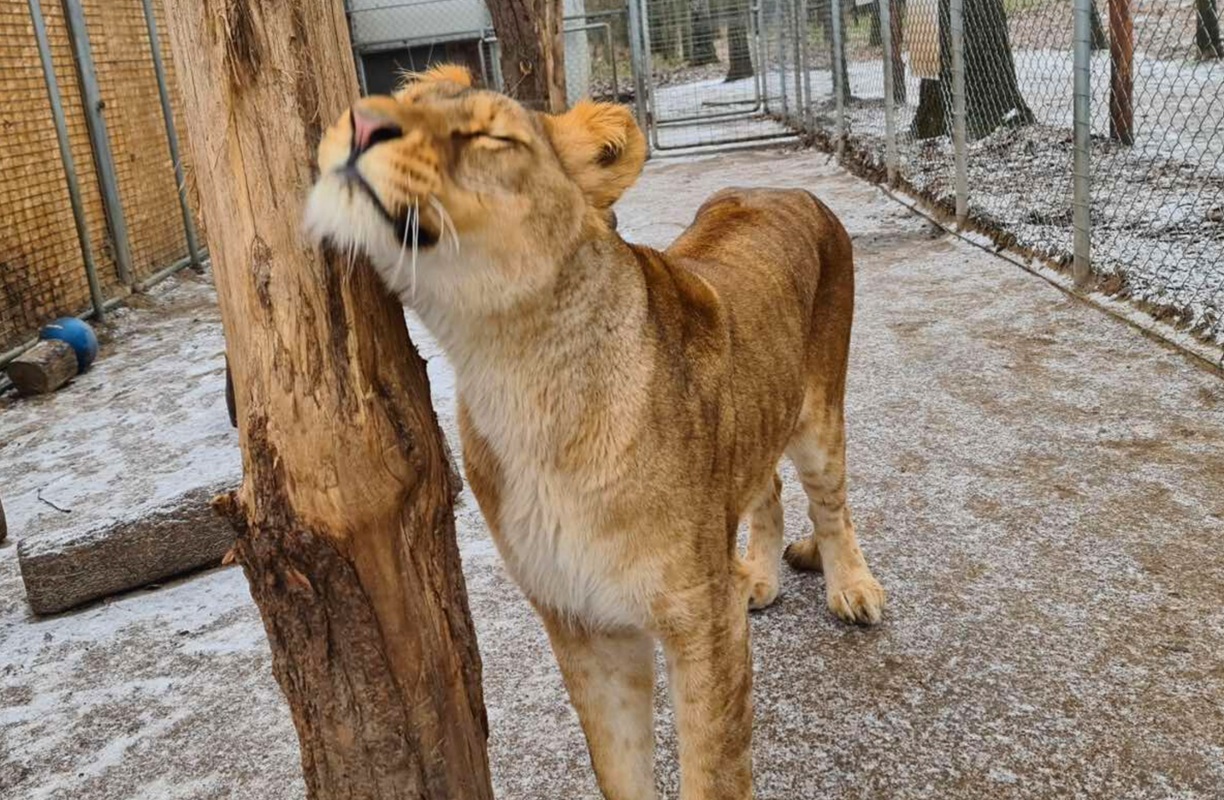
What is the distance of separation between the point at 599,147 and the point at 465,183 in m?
0.42

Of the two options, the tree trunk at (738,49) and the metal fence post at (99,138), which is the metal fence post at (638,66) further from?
the metal fence post at (99,138)

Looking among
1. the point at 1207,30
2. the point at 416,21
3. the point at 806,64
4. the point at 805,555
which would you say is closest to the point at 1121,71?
the point at 1207,30

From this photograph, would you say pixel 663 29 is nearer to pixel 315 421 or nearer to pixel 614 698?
pixel 614 698

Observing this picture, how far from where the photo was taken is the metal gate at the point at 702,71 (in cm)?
1423

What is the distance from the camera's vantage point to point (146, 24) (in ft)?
32.9

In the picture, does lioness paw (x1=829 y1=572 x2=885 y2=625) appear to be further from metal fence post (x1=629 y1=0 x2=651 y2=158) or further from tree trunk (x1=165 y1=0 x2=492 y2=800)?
metal fence post (x1=629 y1=0 x2=651 y2=158)

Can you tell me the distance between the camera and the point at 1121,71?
8.42 meters

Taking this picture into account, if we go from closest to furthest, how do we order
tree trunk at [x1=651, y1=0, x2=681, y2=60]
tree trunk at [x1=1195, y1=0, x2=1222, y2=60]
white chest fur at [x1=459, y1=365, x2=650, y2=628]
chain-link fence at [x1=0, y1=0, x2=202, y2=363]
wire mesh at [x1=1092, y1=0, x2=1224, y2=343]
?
white chest fur at [x1=459, y1=365, x2=650, y2=628] < wire mesh at [x1=1092, y1=0, x2=1224, y2=343] < chain-link fence at [x1=0, y1=0, x2=202, y2=363] < tree trunk at [x1=1195, y1=0, x2=1222, y2=60] < tree trunk at [x1=651, y1=0, x2=681, y2=60]

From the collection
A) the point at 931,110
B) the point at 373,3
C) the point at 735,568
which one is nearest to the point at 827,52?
the point at 931,110

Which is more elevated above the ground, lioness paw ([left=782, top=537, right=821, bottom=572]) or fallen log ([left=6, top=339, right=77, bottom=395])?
fallen log ([left=6, top=339, right=77, bottom=395])

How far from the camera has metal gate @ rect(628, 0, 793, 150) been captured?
560 inches

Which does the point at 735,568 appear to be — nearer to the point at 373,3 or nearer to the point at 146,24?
the point at 146,24

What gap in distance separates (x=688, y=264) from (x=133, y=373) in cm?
525

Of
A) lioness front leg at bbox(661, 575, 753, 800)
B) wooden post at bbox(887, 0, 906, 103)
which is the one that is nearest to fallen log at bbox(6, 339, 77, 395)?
lioness front leg at bbox(661, 575, 753, 800)
